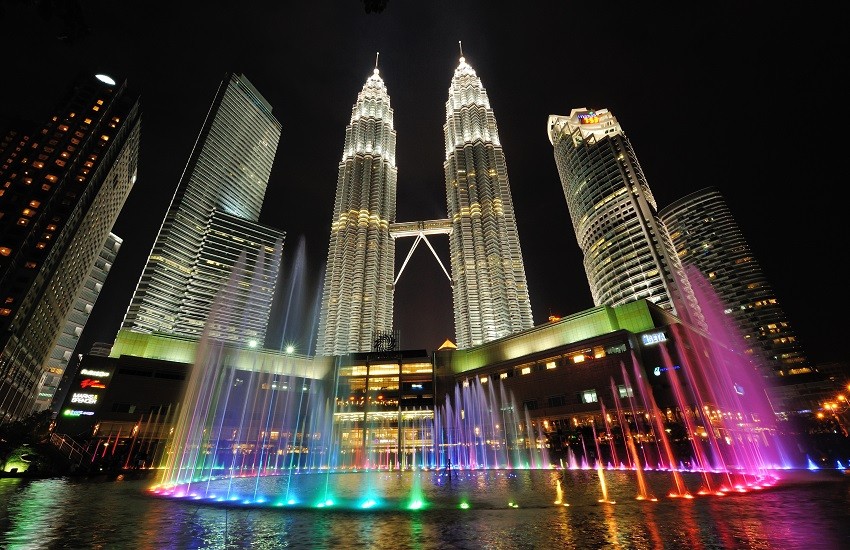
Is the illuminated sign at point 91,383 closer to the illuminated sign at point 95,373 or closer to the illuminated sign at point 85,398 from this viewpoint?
A: the illuminated sign at point 95,373

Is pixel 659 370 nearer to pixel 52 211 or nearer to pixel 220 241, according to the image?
pixel 52 211

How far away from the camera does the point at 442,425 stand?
83.9 m

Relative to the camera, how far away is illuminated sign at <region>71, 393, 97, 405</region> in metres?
68.5

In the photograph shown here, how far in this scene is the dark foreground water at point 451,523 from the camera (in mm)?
8906

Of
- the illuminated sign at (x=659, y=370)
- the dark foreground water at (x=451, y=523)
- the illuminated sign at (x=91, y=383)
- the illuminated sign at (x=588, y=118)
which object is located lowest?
the dark foreground water at (x=451, y=523)

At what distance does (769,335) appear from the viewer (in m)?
133

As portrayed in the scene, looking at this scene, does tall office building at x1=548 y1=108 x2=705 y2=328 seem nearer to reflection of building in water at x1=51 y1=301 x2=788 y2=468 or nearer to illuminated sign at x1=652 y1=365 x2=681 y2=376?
reflection of building in water at x1=51 y1=301 x2=788 y2=468

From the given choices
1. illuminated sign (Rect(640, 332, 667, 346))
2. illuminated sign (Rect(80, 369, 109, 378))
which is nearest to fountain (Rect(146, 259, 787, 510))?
illuminated sign (Rect(640, 332, 667, 346))

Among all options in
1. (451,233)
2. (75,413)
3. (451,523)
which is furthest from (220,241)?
(451,523)

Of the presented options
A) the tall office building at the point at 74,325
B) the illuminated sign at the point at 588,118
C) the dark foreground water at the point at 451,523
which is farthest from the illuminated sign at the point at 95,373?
the illuminated sign at the point at 588,118

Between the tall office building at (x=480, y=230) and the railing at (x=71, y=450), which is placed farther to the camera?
the tall office building at (x=480, y=230)

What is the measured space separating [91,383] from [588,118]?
506ft

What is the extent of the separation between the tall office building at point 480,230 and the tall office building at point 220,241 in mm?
82164

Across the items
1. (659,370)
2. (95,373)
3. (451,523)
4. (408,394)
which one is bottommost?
(451,523)
